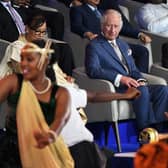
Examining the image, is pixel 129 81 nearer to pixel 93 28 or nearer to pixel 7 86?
pixel 93 28

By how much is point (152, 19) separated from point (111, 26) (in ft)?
4.61

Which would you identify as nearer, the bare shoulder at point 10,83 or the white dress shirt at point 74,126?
the bare shoulder at point 10,83

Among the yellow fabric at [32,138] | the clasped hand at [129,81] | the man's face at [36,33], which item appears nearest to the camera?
the yellow fabric at [32,138]

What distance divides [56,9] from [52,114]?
389cm

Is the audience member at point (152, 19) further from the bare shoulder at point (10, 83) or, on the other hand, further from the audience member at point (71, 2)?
the bare shoulder at point (10, 83)

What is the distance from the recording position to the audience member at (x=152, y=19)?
7547 millimetres

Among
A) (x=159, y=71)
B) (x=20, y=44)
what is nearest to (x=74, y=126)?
(x=20, y=44)

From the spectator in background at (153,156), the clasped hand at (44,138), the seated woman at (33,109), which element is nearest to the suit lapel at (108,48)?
the seated woman at (33,109)

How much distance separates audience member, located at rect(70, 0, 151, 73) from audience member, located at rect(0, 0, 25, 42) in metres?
0.59

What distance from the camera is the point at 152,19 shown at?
7559 millimetres

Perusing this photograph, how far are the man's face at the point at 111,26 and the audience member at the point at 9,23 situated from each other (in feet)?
2.56

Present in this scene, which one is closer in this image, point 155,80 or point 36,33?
point 36,33

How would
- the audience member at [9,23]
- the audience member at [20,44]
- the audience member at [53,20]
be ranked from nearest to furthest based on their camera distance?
the audience member at [20,44] < the audience member at [9,23] < the audience member at [53,20]

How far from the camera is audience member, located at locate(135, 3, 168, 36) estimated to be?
7.55m
